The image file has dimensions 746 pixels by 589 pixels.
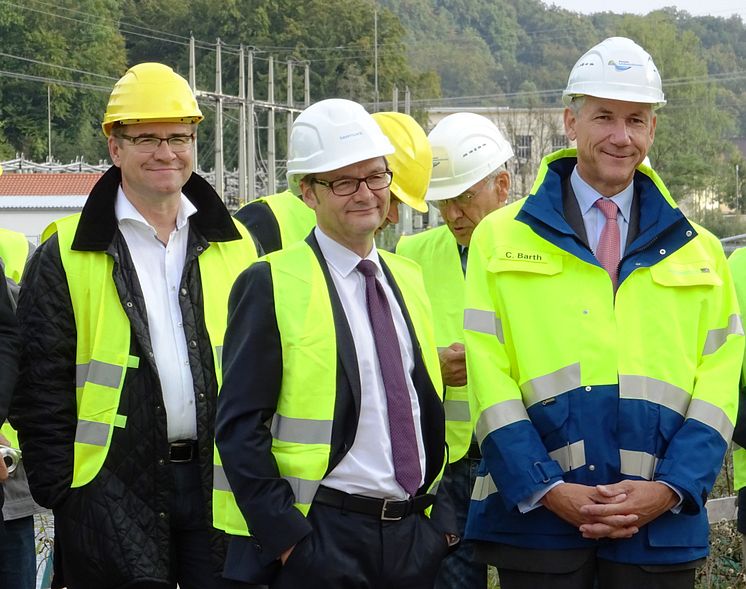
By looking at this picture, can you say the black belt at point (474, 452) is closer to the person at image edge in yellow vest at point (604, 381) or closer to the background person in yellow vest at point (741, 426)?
the person at image edge in yellow vest at point (604, 381)

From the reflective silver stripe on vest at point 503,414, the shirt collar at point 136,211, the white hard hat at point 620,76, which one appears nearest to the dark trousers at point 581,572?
the reflective silver stripe on vest at point 503,414

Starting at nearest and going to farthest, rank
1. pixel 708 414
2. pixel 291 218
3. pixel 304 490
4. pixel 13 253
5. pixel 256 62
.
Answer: pixel 304 490, pixel 708 414, pixel 291 218, pixel 13 253, pixel 256 62

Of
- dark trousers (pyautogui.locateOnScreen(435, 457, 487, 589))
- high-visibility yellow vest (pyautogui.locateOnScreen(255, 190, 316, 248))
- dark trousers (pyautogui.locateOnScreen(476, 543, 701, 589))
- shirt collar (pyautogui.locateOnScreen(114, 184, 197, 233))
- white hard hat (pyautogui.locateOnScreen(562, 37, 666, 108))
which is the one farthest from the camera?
high-visibility yellow vest (pyautogui.locateOnScreen(255, 190, 316, 248))

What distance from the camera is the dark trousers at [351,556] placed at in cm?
360

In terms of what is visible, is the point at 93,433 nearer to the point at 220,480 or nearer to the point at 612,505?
the point at 220,480

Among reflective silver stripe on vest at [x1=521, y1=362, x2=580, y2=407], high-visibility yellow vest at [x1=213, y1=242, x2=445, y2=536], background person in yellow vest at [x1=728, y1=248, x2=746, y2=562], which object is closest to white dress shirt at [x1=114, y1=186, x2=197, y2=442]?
high-visibility yellow vest at [x1=213, y1=242, x2=445, y2=536]

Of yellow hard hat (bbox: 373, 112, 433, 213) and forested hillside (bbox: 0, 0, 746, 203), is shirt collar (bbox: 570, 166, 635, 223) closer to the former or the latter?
yellow hard hat (bbox: 373, 112, 433, 213)

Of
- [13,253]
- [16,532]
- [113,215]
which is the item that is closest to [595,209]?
[113,215]

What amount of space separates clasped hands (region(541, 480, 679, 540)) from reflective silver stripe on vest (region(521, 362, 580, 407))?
0.29 meters

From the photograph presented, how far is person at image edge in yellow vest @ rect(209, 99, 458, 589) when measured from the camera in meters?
3.62

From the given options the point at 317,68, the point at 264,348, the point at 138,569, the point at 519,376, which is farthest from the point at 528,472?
the point at 317,68

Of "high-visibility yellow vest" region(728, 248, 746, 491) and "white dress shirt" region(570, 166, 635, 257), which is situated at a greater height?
"white dress shirt" region(570, 166, 635, 257)

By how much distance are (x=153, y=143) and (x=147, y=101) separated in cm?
15

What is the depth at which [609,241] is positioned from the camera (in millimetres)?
4188
